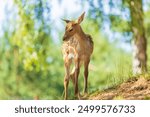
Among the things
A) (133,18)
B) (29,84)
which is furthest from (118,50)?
(133,18)

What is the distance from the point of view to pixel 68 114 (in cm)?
653

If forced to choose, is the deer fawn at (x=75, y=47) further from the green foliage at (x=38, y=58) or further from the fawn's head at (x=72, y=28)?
the green foliage at (x=38, y=58)

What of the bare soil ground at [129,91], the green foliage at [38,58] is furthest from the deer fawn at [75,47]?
the green foliage at [38,58]

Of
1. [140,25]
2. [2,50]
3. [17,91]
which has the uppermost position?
[140,25]

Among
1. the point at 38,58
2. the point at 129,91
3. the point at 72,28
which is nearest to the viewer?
the point at 72,28

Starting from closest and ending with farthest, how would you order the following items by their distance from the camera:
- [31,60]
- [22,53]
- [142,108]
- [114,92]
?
[142,108] → [114,92] → [31,60] → [22,53]

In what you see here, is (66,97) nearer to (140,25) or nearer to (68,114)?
(68,114)

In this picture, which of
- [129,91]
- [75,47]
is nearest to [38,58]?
[129,91]

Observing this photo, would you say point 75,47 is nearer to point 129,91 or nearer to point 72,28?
point 72,28

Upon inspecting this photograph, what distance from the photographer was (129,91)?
23.7ft

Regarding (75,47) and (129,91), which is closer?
(75,47)

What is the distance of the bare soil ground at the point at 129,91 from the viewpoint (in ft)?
23.0

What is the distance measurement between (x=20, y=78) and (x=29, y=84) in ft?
2.67

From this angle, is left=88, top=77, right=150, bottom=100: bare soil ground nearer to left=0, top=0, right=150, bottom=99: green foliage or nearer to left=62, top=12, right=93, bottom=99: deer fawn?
left=0, top=0, right=150, bottom=99: green foliage
